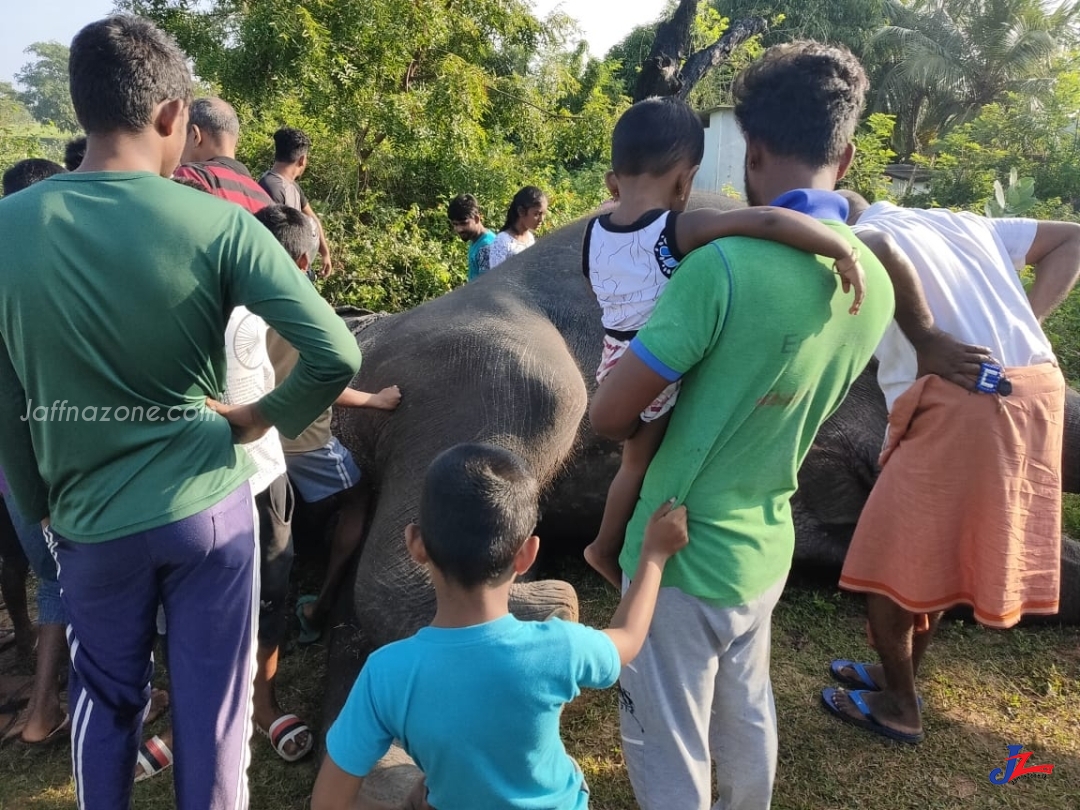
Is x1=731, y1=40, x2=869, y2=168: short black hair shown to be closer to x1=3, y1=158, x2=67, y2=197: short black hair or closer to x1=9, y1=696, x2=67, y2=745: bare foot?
x1=3, y1=158, x2=67, y2=197: short black hair

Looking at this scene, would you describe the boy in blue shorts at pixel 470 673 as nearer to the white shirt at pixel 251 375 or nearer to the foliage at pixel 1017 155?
the white shirt at pixel 251 375

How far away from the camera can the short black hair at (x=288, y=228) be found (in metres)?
2.73

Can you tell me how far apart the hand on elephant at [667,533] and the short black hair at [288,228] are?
1.75 m

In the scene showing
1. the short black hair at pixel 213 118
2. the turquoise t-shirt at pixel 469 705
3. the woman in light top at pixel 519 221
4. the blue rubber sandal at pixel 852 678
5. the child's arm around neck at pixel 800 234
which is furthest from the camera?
the woman in light top at pixel 519 221

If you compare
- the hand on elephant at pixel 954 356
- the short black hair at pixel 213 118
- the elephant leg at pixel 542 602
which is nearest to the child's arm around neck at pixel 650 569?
the elephant leg at pixel 542 602

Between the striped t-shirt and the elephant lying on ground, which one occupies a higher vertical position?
the striped t-shirt

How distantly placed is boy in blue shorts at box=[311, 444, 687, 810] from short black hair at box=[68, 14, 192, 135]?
1.01 meters

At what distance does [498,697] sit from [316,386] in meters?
0.84

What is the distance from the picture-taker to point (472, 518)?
4.19 ft

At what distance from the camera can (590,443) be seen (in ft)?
11.6

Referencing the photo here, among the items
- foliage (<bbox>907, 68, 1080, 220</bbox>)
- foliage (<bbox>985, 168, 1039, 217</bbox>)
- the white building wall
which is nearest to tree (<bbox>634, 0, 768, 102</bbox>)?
foliage (<bbox>907, 68, 1080, 220</bbox>)

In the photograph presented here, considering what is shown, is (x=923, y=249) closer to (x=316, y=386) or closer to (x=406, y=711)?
(x=316, y=386)

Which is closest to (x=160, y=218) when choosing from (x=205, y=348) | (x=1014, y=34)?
(x=205, y=348)

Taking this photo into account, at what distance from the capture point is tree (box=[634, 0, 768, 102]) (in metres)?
11.1
